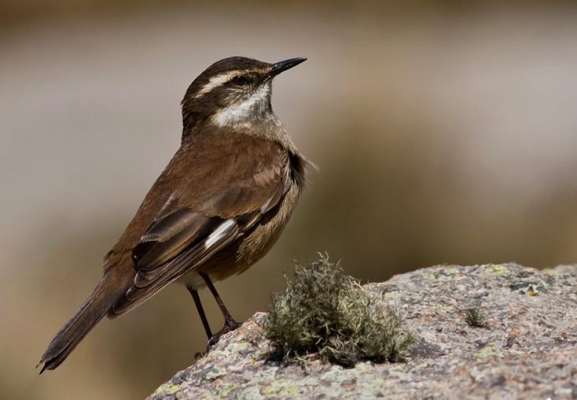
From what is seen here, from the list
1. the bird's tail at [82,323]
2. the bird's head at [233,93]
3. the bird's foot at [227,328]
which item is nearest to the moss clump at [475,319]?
the bird's foot at [227,328]

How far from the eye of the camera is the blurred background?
44.3 ft

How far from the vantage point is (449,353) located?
22.8ft

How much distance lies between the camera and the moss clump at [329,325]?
671cm

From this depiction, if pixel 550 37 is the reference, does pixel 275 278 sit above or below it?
below

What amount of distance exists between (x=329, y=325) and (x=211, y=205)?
2.60 metres

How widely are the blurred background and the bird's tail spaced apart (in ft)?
13.5

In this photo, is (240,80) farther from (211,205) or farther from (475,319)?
(475,319)

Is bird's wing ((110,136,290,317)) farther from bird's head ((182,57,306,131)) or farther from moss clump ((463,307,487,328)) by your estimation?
moss clump ((463,307,487,328))

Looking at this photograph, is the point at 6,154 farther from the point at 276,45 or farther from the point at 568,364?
the point at 568,364

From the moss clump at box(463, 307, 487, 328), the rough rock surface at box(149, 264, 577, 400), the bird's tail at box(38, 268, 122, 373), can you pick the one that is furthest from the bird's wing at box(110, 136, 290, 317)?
the moss clump at box(463, 307, 487, 328)

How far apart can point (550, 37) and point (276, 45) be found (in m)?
5.86

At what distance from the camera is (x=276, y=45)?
25906mm

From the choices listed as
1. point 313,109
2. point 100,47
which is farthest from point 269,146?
point 100,47

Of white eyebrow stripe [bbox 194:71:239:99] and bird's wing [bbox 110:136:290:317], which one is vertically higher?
white eyebrow stripe [bbox 194:71:239:99]
